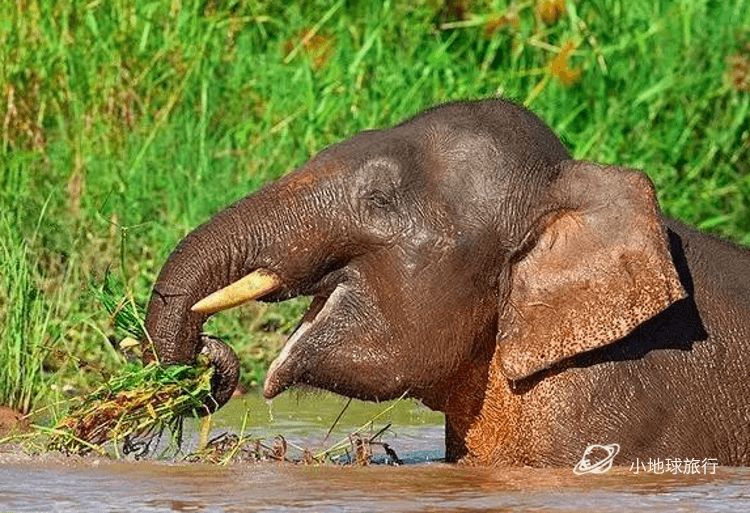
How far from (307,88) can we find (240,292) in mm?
4801

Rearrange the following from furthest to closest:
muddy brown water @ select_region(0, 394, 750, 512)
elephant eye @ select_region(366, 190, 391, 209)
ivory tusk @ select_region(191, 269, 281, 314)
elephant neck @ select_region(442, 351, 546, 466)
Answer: elephant neck @ select_region(442, 351, 546, 466)
elephant eye @ select_region(366, 190, 391, 209)
ivory tusk @ select_region(191, 269, 281, 314)
muddy brown water @ select_region(0, 394, 750, 512)

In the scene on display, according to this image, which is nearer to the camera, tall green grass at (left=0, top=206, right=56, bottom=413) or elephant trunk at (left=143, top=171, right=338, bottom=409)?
elephant trunk at (left=143, top=171, right=338, bottom=409)

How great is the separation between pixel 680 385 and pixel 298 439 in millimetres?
1911

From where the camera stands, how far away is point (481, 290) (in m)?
7.20

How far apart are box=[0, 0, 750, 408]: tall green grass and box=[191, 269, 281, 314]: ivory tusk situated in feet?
12.3

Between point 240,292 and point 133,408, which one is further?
point 133,408

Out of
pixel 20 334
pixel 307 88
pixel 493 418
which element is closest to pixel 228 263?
pixel 493 418

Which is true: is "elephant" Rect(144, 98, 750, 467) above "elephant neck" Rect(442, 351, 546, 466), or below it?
above

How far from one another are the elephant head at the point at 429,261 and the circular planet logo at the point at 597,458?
1.03 feet

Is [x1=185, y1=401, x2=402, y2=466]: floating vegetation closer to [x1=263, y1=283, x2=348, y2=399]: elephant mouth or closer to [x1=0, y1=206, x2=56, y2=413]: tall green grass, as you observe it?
[x1=263, y1=283, x2=348, y2=399]: elephant mouth

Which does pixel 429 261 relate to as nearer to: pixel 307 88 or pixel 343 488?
pixel 343 488

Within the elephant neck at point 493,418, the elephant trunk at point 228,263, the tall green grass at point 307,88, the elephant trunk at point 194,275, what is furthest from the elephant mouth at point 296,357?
the tall green grass at point 307,88

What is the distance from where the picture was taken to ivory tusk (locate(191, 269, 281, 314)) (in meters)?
6.91

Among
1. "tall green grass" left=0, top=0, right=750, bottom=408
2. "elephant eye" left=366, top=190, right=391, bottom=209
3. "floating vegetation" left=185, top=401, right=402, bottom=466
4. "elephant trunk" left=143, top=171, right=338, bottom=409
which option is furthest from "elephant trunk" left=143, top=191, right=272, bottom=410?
"tall green grass" left=0, top=0, right=750, bottom=408
